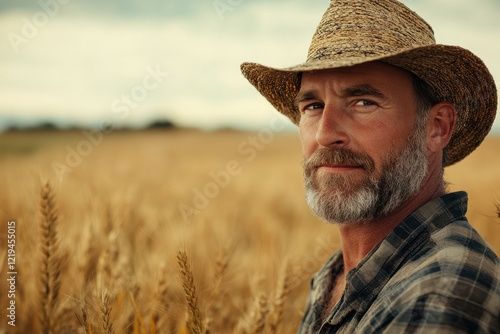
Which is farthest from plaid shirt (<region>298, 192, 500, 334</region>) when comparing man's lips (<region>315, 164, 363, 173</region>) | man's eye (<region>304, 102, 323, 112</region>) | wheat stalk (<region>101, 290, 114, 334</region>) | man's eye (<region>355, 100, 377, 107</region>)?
wheat stalk (<region>101, 290, 114, 334</region>)

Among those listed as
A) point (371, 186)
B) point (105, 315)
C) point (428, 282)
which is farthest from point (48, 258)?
point (428, 282)

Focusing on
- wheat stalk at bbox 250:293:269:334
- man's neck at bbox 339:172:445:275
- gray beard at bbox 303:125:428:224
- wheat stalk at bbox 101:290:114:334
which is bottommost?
wheat stalk at bbox 250:293:269:334

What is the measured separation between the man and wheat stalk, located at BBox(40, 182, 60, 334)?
119cm

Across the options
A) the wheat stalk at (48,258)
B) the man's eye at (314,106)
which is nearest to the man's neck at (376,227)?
the man's eye at (314,106)

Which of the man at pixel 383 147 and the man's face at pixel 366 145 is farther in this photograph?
the man's face at pixel 366 145

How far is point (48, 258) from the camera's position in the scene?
248 centimetres

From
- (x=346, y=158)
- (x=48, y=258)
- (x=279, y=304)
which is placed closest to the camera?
(x=346, y=158)

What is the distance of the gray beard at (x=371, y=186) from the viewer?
75.4 inches

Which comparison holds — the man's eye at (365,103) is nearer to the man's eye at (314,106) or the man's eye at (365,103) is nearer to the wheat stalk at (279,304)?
the man's eye at (314,106)

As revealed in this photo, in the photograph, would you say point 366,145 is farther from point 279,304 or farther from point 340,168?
point 279,304

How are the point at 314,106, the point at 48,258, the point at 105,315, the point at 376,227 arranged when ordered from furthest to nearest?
1. the point at 48,258
2. the point at 314,106
3. the point at 376,227
4. the point at 105,315

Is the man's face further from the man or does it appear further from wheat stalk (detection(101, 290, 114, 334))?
wheat stalk (detection(101, 290, 114, 334))

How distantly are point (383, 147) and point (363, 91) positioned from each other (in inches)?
8.9

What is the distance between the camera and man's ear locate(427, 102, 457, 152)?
211cm
